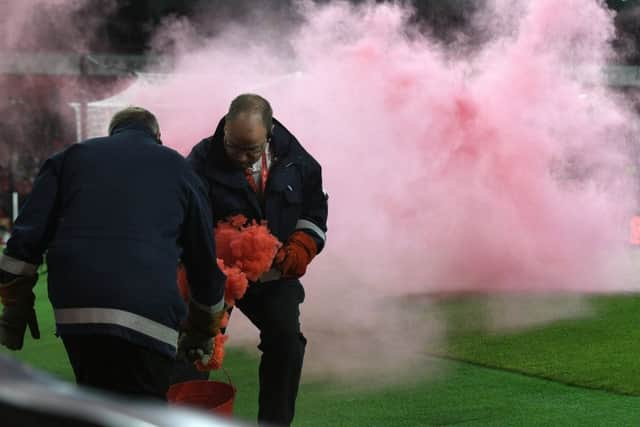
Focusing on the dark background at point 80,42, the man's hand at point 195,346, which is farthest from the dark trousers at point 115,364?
the dark background at point 80,42

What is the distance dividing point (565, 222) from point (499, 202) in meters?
1.10

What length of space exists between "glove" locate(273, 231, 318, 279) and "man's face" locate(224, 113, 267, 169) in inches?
16.7

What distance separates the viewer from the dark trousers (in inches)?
113

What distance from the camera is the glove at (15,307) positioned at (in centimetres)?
303

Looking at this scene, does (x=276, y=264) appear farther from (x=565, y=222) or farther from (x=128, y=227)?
(x=565, y=222)

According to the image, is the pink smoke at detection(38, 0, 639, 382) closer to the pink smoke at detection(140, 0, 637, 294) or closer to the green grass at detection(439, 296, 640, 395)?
the pink smoke at detection(140, 0, 637, 294)

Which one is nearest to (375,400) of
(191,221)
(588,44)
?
(191,221)

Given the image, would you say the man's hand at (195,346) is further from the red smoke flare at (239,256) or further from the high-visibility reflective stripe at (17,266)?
the high-visibility reflective stripe at (17,266)

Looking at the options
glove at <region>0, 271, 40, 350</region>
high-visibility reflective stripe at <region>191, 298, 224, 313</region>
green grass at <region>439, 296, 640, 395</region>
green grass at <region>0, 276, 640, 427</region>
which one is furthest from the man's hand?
green grass at <region>439, 296, 640, 395</region>

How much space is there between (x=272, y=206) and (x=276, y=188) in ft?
0.31

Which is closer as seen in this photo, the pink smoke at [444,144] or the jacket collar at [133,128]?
the jacket collar at [133,128]

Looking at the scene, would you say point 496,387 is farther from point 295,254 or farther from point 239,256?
point 239,256

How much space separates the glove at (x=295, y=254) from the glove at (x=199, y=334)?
68 cm

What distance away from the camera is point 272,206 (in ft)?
13.4
